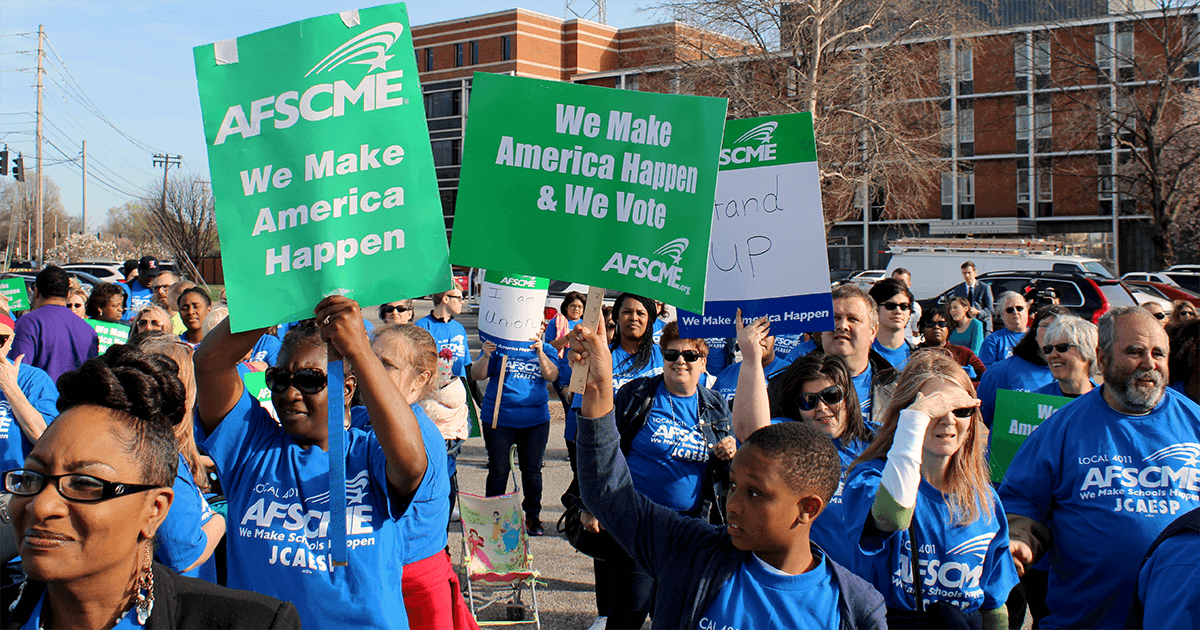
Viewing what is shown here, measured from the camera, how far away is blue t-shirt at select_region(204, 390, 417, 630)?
9.02ft

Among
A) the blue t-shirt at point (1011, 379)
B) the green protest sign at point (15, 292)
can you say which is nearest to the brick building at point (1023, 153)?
the green protest sign at point (15, 292)

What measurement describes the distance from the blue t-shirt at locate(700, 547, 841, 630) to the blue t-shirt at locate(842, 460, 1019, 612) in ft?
1.93

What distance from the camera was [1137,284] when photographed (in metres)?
21.0

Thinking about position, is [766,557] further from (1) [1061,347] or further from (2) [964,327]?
(2) [964,327]

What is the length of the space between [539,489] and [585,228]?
14.1 feet

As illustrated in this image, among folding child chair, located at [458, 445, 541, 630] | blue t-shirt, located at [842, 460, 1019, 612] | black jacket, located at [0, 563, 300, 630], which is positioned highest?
black jacket, located at [0, 563, 300, 630]

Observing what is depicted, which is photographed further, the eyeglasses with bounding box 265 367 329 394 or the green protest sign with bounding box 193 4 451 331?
the eyeglasses with bounding box 265 367 329 394

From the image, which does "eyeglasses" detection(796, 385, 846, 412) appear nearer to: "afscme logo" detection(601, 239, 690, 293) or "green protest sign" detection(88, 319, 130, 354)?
"afscme logo" detection(601, 239, 690, 293)

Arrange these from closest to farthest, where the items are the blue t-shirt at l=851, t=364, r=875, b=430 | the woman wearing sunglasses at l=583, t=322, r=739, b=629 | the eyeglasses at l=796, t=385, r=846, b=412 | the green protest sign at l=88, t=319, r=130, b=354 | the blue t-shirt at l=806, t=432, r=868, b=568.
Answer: the blue t-shirt at l=806, t=432, r=868, b=568, the eyeglasses at l=796, t=385, r=846, b=412, the woman wearing sunglasses at l=583, t=322, r=739, b=629, the blue t-shirt at l=851, t=364, r=875, b=430, the green protest sign at l=88, t=319, r=130, b=354

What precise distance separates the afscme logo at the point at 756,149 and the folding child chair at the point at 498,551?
236 cm

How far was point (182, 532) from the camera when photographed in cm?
264

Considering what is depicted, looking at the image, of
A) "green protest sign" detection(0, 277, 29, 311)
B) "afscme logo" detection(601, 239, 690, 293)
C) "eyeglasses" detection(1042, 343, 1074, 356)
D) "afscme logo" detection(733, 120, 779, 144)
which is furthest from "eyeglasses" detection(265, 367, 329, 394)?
"green protest sign" detection(0, 277, 29, 311)

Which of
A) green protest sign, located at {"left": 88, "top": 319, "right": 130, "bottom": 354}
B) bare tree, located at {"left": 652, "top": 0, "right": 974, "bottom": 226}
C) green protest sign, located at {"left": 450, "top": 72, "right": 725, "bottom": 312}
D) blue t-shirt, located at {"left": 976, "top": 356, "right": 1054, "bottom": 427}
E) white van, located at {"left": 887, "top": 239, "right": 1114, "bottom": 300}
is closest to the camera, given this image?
green protest sign, located at {"left": 450, "top": 72, "right": 725, "bottom": 312}

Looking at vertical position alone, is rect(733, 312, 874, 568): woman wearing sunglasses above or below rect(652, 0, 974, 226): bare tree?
below
